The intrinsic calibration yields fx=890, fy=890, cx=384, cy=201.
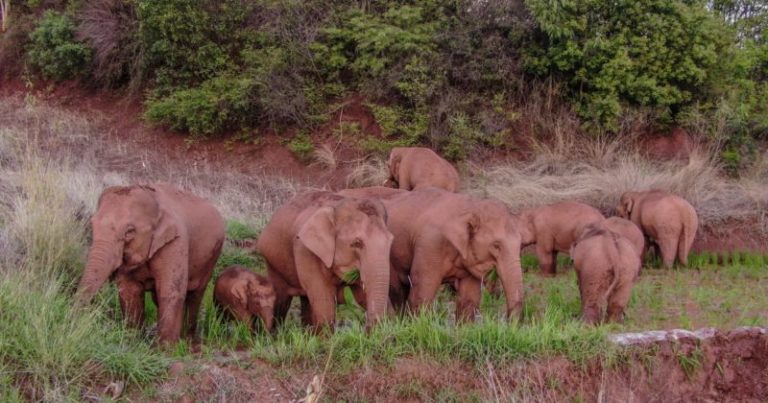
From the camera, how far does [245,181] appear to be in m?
20.2

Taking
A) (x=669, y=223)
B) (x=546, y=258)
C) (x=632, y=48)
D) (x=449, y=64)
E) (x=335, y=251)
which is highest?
(x=632, y=48)

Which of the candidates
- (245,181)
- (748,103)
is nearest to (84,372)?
(245,181)

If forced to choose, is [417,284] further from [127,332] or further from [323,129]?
[323,129]

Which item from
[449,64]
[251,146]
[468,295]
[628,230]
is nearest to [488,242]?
[468,295]

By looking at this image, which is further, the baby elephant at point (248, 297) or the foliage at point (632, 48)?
the foliage at point (632, 48)

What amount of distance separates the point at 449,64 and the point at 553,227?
28.9 feet

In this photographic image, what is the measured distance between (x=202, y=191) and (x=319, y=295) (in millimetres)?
9432

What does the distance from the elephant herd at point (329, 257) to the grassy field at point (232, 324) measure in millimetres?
261

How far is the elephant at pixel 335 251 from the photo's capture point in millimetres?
7840

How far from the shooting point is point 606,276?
9.53m

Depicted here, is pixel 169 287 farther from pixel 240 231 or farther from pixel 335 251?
pixel 240 231

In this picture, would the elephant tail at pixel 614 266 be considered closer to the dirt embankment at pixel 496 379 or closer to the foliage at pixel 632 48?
the dirt embankment at pixel 496 379

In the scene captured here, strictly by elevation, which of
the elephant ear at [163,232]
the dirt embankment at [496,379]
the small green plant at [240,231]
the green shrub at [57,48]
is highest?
the green shrub at [57,48]

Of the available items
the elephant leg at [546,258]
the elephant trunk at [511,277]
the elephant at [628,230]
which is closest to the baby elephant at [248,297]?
the elephant trunk at [511,277]
